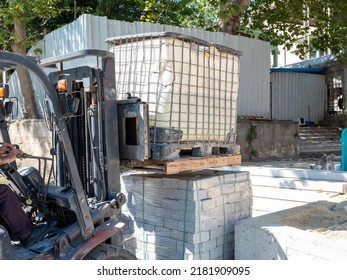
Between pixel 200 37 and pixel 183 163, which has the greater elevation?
pixel 200 37

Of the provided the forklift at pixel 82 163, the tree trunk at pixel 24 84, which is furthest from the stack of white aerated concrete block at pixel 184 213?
the tree trunk at pixel 24 84

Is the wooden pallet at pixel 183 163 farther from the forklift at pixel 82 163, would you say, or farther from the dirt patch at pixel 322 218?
the dirt patch at pixel 322 218

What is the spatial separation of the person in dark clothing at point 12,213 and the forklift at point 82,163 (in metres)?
0.10

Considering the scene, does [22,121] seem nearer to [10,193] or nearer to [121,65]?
[121,65]

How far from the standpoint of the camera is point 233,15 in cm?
1244

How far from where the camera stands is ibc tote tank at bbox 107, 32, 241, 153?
14.0ft

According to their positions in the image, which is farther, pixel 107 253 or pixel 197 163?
pixel 197 163

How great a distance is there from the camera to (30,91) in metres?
10.7

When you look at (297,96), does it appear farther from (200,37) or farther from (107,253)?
(107,253)

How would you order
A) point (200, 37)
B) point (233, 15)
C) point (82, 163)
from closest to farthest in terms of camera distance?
point (82, 163), point (200, 37), point (233, 15)

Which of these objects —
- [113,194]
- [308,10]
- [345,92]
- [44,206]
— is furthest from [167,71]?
[345,92]

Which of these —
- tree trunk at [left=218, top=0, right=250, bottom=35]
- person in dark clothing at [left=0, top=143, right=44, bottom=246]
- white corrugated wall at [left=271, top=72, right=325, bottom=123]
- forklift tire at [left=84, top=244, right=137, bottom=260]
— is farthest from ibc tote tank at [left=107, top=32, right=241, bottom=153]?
white corrugated wall at [left=271, top=72, right=325, bottom=123]

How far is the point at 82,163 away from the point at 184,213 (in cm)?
130

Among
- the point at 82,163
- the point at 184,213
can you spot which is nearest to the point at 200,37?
the point at 184,213
